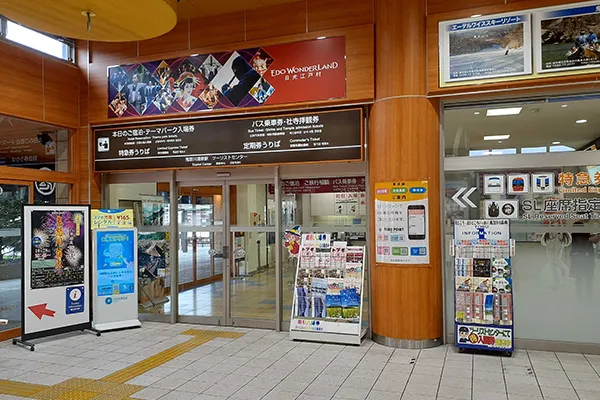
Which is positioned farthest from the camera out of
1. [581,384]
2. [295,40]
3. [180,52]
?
[180,52]

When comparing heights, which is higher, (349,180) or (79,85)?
(79,85)

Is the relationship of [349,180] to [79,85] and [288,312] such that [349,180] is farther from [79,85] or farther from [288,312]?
[79,85]

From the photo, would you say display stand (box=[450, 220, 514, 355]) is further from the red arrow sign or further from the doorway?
the red arrow sign

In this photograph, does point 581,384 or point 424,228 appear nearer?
point 581,384

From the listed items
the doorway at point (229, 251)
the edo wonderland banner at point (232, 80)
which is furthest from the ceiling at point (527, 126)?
the doorway at point (229, 251)

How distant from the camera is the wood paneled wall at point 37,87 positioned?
6062 mm

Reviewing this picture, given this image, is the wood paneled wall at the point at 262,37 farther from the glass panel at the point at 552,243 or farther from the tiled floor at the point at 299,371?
the tiled floor at the point at 299,371

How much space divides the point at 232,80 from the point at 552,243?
438cm

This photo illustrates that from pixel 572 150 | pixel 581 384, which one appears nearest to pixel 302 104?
pixel 572 150

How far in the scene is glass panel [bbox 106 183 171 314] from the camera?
6930mm

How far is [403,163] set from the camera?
A: 17.9 feet

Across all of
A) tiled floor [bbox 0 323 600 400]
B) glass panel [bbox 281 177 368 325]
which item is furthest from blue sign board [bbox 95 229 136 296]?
glass panel [bbox 281 177 368 325]

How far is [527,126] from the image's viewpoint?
17.6 feet

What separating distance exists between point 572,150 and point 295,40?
11.4 ft
